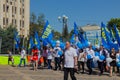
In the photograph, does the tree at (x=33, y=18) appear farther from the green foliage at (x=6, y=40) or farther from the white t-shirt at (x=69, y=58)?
the white t-shirt at (x=69, y=58)

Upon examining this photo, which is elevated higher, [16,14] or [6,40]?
[16,14]

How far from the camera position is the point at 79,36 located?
89.8 ft

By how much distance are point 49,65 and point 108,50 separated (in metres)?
5.52

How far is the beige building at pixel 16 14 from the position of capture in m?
81.2

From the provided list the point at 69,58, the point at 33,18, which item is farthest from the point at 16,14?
Answer: the point at 69,58

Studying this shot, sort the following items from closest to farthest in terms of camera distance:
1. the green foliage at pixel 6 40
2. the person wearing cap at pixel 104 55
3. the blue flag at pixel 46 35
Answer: the person wearing cap at pixel 104 55 → the blue flag at pixel 46 35 → the green foliage at pixel 6 40

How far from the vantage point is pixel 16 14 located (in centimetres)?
8631

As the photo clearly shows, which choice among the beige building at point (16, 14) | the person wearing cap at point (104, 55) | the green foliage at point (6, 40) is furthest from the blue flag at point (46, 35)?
the beige building at point (16, 14)

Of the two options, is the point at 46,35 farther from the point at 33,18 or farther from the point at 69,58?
the point at 33,18

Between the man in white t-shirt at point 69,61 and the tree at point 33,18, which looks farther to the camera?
the tree at point 33,18

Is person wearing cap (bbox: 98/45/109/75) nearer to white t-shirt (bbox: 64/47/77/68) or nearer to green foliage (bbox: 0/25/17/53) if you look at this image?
white t-shirt (bbox: 64/47/77/68)

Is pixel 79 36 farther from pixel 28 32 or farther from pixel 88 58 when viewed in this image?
pixel 28 32

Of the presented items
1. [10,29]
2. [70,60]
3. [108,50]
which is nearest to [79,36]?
[108,50]

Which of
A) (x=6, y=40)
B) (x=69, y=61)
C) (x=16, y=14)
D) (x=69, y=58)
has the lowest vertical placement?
(x=69, y=61)
